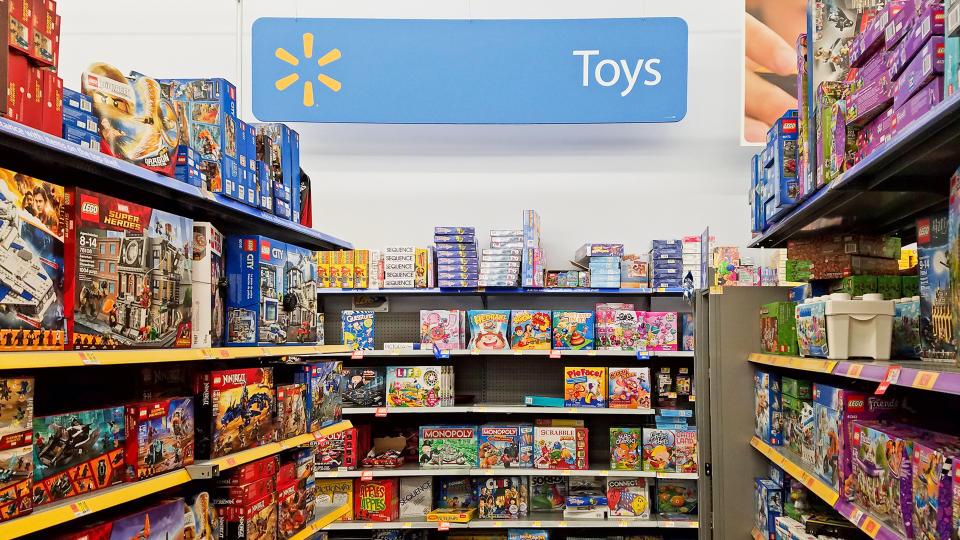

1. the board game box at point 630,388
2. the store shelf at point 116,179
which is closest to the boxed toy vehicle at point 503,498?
the board game box at point 630,388

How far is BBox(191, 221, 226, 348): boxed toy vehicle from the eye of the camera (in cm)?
249

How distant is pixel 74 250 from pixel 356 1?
4894 mm

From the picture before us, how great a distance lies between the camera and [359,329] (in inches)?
220

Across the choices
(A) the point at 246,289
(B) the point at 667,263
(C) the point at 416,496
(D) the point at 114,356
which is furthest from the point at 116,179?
(B) the point at 667,263

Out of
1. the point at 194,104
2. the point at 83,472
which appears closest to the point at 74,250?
the point at 83,472

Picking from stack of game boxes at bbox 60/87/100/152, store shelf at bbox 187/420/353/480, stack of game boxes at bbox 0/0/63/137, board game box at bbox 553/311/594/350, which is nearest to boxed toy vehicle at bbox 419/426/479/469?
board game box at bbox 553/311/594/350

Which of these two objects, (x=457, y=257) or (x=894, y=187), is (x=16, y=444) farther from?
(x=457, y=257)

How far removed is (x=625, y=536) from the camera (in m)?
5.43

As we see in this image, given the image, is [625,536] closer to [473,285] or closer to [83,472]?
[473,285]

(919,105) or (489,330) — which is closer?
(919,105)

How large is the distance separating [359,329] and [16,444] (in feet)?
12.6

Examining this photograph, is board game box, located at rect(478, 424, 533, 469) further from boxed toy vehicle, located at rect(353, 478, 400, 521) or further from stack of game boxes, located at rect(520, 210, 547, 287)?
stack of game boxes, located at rect(520, 210, 547, 287)

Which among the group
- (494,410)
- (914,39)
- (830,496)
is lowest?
(494,410)

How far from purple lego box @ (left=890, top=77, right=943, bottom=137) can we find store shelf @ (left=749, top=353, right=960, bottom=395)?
586 millimetres
